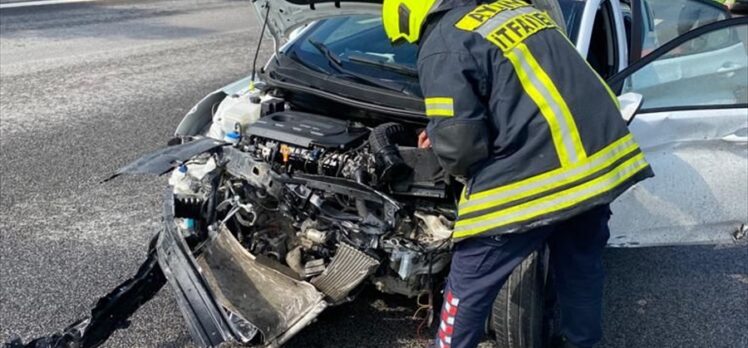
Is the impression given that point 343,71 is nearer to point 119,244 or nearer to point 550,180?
point 550,180

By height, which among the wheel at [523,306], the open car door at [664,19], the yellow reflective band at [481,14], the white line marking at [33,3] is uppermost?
the yellow reflective band at [481,14]

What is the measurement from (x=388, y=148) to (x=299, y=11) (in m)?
1.04

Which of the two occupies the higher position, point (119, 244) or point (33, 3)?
point (119, 244)

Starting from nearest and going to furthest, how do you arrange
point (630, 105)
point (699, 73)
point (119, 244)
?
point (630, 105) → point (699, 73) → point (119, 244)

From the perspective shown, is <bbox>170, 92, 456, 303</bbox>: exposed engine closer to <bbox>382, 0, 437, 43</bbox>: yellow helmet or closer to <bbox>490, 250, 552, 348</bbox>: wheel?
<bbox>490, 250, 552, 348</bbox>: wheel

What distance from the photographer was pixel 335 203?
2.98 meters

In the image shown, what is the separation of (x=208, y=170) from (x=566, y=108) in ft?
5.77

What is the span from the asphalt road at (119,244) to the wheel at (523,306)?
19.5 inches

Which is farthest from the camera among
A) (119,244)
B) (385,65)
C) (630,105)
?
(119,244)

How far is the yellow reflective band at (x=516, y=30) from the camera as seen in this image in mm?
2254

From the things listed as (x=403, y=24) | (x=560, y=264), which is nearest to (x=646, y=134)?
(x=560, y=264)

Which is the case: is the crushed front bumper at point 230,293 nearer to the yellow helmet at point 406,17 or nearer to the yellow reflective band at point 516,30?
the yellow helmet at point 406,17

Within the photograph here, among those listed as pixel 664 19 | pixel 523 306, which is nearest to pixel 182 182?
pixel 523 306

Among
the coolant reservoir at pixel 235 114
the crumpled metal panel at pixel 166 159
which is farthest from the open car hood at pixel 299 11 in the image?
the crumpled metal panel at pixel 166 159
